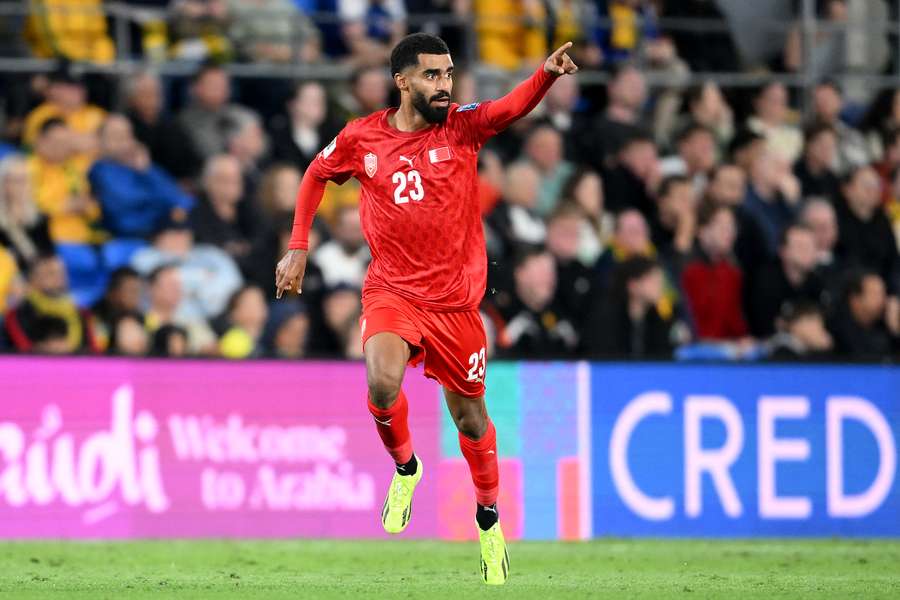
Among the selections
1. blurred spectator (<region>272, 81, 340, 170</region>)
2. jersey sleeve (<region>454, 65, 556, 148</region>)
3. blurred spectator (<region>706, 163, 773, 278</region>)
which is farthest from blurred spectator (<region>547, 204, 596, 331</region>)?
jersey sleeve (<region>454, 65, 556, 148</region>)

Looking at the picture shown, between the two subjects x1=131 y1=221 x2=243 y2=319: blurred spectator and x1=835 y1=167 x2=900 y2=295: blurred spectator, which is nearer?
x1=131 y1=221 x2=243 y2=319: blurred spectator

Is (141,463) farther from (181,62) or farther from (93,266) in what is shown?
(181,62)

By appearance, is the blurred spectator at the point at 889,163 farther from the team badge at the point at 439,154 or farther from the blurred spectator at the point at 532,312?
the team badge at the point at 439,154

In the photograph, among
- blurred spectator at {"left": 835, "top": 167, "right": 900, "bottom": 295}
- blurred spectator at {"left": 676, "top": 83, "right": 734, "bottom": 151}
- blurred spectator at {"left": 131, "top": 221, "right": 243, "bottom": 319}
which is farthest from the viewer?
blurred spectator at {"left": 676, "top": 83, "right": 734, "bottom": 151}

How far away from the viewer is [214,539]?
40.1 feet

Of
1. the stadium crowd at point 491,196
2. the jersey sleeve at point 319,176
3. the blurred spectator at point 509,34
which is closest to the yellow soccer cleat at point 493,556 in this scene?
the jersey sleeve at point 319,176

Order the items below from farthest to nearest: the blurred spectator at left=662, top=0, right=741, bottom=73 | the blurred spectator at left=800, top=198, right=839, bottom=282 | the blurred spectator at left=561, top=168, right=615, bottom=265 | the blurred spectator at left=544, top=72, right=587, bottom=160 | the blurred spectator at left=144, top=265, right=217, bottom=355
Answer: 1. the blurred spectator at left=662, top=0, right=741, bottom=73
2. the blurred spectator at left=800, top=198, right=839, bottom=282
3. the blurred spectator at left=544, top=72, right=587, bottom=160
4. the blurred spectator at left=561, top=168, right=615, bottom=265
5. the blurred spectator at left=144, top=265, right=217, bottom=355

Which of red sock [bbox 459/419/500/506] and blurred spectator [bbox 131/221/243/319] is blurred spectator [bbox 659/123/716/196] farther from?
red sock [bbox 459/419/500/506]

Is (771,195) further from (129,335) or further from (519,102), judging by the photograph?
(519,102)

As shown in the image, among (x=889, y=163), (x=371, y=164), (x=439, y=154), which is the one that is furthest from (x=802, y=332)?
(x=371, y=164)

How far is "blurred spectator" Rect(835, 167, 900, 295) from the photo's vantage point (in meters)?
16.3

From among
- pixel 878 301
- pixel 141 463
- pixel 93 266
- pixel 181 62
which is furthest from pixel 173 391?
pixel 878 301

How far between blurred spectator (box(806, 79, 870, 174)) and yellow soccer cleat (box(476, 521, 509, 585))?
8813 mm

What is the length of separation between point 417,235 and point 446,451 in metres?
4.14
